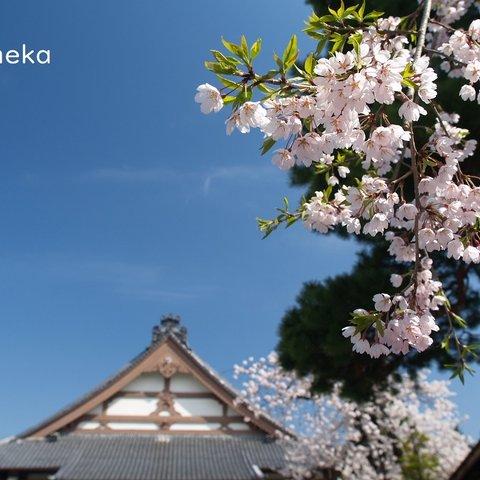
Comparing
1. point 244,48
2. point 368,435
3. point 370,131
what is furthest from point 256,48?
point 368,435

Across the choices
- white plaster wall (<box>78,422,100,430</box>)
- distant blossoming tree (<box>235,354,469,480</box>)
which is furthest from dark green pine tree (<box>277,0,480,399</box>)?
white plaster wall (<box>78,422,100,430</box>)

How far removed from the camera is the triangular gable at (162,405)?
1514cm

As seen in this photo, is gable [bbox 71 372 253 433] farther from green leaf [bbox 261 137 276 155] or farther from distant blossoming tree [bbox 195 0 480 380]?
green leaf [bbox 261 137 276 155]

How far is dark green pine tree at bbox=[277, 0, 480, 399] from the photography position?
7195 millimetres

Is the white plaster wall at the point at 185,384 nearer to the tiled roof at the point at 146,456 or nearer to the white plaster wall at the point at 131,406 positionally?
the white plaster wall at the point at 131,406

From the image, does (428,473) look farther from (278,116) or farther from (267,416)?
(278,116)

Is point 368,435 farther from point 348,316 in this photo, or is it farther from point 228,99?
point 228,99

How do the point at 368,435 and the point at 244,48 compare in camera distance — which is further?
the point at 368,435

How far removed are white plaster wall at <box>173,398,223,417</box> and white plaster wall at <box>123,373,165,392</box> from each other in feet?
2.11

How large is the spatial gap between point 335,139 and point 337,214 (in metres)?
0.81

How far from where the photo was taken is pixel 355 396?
7789 millimetres

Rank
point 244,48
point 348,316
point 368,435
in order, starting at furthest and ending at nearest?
point 368,435 → point 348,316 → point 244,48

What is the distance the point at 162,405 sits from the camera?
1546 centimetres

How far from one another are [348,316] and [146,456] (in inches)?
361
